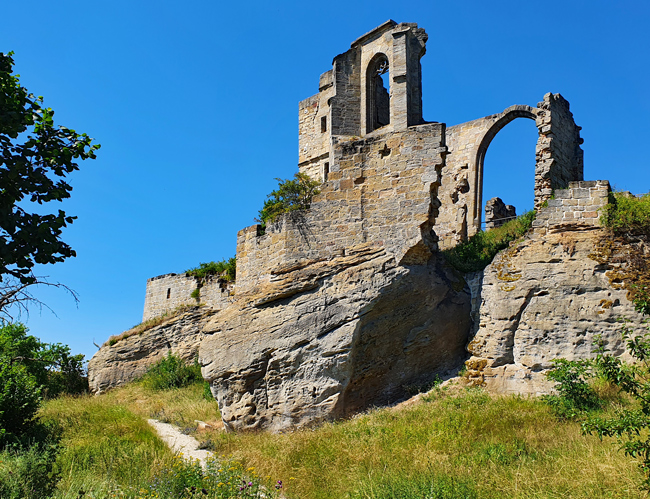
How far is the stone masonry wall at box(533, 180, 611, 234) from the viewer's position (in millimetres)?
10906

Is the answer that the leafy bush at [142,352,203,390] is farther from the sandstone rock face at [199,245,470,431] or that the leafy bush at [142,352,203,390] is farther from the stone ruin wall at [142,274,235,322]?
the sandstone rock face at [199,245,470,431]

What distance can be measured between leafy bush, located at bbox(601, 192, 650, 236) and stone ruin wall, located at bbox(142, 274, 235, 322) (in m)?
11.4

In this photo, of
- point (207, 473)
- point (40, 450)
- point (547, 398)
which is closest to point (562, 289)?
point (547, 398)

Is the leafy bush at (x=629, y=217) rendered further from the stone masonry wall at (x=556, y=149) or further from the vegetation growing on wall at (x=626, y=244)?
the stone masonry wall at (x=556, y=149)

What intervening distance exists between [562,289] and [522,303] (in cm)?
71

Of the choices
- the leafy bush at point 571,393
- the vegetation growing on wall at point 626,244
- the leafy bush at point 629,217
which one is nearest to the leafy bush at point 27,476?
the leafy bush at point 571,393

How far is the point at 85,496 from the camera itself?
7.94 m

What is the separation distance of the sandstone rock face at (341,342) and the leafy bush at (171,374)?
581cm

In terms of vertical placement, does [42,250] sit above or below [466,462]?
above

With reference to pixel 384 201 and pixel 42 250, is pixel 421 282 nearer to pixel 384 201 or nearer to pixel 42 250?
pixel 384 201

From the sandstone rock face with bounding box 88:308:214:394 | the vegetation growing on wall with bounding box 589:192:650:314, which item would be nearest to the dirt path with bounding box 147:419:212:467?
the sandstone rock face with bounding box 88:308:214:394

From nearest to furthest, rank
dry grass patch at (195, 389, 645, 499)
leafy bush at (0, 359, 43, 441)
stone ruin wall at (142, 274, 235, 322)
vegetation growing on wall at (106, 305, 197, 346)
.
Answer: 1. dry grass patch at (195, 389, 645, 499)
2. leafy bush at (0, 359, 43, 441)
3. stone ruin wall at (142, 274, 235, 322)
4. vegetation growing on wall at (106, 305, 197, 346)

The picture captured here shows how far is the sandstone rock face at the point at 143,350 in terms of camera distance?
18.8 m

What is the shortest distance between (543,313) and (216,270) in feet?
39.7
